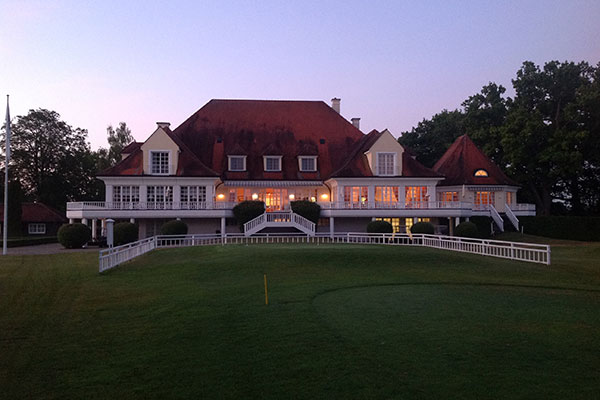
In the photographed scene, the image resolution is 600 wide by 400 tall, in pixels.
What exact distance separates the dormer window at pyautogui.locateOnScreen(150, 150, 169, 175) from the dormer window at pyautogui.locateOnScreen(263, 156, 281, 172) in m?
9.51

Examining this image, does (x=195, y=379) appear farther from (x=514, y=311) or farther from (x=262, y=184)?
(x=262, y=184)

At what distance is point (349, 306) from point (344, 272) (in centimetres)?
737

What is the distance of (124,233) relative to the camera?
120ft

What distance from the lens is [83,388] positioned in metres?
6.65

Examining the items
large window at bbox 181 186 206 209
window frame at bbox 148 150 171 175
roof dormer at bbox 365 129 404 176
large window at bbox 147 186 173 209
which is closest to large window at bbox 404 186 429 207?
roof dormer at bbox 365 129 404 176

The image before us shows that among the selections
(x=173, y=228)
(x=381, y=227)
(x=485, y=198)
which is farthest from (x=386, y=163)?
(x=173, y=228)

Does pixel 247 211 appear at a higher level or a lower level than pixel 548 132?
lower

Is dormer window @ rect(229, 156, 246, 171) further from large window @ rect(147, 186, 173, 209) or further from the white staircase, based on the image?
the white staircase

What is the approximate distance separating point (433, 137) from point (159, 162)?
3752cm

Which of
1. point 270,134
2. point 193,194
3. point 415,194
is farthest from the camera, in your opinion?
point 270,134

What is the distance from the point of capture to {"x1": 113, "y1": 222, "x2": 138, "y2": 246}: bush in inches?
1436

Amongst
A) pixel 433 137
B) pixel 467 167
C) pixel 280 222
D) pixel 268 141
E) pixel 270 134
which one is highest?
pixel 433 137

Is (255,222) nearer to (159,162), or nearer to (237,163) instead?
(237,163)

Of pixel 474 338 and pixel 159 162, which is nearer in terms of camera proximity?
pixel 474 338
